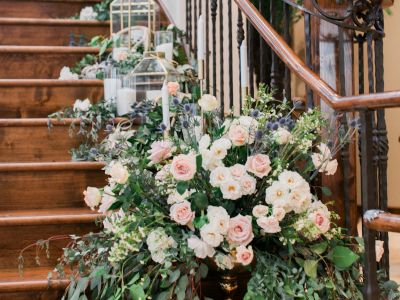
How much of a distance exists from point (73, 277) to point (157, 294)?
0.26 meters

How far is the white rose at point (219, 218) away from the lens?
53.3 inches

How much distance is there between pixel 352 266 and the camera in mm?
1451

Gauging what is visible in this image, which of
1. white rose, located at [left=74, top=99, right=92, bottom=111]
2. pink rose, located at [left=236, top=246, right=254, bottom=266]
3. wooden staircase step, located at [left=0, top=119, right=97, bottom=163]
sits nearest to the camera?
pink rose, located at [left=236, top=246, right=254, bottom=266]

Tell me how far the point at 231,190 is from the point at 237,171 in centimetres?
6

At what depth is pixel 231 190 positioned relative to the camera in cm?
139

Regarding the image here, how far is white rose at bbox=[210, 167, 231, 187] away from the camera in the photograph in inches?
55.4

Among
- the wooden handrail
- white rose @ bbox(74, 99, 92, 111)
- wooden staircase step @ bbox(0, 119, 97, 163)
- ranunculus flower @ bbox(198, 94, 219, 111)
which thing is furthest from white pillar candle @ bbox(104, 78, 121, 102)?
ranunculus flower @ bbox(198, 94, 219, 111)

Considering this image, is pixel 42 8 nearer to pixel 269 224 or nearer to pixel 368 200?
pixel 269 224

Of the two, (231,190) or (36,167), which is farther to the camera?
(36,167)

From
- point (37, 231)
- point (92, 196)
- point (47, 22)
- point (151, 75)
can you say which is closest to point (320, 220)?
point (92, 196)

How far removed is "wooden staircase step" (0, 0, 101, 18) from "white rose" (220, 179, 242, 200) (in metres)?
2.82

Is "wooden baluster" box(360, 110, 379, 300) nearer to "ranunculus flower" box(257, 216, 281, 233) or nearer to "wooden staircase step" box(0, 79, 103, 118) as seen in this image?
"ranunculus flower" box(257, 216, 281, 233)

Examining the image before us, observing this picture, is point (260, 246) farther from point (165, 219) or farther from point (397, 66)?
point (397, 66)

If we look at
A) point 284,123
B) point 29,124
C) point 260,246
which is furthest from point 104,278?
point 29,124
